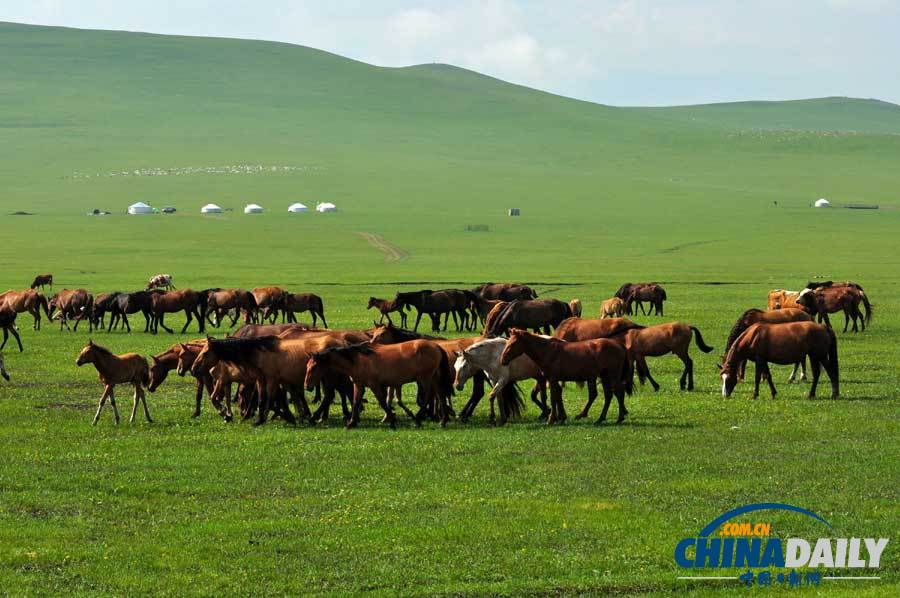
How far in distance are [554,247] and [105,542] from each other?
2930 inches

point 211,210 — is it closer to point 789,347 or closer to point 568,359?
point 789,347

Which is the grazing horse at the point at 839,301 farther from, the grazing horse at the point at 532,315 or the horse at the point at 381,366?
the horse at the point at 381,366

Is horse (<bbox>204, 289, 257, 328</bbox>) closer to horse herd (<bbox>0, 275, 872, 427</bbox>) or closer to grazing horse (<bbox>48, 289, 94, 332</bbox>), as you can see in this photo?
grazing horse (<bbox>48, 289, 94, 332</bbox>)

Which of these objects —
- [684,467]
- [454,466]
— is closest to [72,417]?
[454,466]

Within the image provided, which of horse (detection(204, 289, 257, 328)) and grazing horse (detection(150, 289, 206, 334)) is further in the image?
horse (detection(204, 289, 257, 328))

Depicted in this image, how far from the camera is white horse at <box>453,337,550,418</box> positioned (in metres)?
18.4

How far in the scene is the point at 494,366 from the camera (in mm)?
18453

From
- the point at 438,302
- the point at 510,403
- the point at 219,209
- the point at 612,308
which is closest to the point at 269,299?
the point at 438,302

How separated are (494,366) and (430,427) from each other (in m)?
1.40

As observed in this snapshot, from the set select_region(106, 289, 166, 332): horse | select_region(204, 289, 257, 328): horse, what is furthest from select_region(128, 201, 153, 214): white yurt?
select_region(204, 289, 257, 328): horse

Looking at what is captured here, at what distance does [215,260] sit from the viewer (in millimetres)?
73750

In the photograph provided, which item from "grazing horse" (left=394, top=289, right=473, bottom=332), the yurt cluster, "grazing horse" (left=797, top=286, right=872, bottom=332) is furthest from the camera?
the yurt cluster

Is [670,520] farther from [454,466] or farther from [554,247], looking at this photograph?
[554,247]
